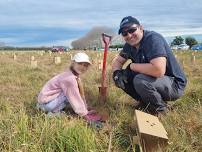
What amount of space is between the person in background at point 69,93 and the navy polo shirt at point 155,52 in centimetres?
59

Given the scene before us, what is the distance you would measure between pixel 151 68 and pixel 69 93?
3.11 ft

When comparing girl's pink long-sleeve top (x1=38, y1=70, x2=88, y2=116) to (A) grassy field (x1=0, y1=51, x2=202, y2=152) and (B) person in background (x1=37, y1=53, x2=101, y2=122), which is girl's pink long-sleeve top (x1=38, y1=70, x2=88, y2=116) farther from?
(A) grassy field (x1=0, y1=51, x2=202, y2=152)

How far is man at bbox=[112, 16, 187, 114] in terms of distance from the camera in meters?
4.74

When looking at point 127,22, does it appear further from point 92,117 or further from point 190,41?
point 190,41

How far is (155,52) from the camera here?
15.4 feet

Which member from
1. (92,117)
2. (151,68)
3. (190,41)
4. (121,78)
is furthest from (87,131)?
(190,41)

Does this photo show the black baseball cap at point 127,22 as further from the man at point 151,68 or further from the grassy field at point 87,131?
the grassy field at point 87,131

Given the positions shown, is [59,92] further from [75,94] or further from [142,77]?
[142,77]

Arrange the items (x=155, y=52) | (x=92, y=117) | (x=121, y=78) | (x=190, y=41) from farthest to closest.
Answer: (x=190, y=41) < (x=121, y=78) < (x=92, y=117) < (x=155, y=52)

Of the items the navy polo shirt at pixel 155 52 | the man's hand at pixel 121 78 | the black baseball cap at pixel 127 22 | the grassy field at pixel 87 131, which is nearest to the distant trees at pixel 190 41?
the grassy field at pixel 87 131

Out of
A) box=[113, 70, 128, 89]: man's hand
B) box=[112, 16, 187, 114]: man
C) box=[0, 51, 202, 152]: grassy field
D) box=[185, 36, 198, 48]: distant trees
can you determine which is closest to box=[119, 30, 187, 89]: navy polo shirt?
box=[112, 16, 187, 114]: man

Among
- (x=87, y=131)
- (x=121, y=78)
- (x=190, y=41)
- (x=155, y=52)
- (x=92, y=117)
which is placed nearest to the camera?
(x=87, y=131)

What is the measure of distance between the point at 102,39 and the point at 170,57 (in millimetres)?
1837

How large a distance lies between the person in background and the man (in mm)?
555
